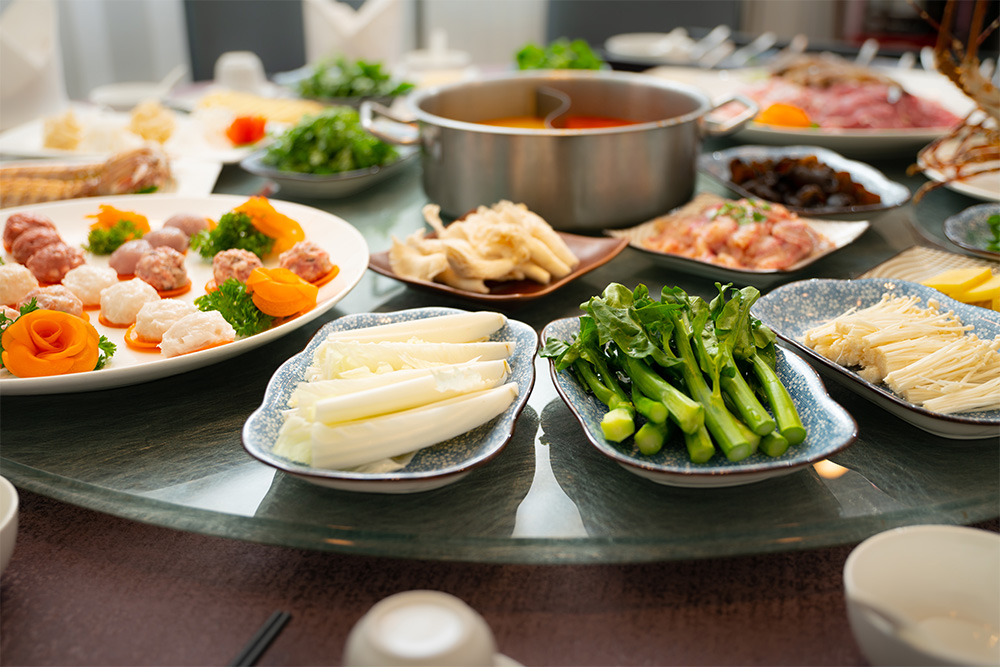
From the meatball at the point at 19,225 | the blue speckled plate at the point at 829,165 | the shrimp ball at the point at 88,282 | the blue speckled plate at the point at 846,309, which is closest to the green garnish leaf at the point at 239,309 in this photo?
the shrimp ball at the point at 88,282

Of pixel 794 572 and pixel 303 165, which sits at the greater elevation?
pixel 303 165

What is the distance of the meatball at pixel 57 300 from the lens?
1172mm

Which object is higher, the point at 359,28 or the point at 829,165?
the point at 359,28

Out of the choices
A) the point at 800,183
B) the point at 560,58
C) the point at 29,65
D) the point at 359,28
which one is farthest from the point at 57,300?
the point at 359,28

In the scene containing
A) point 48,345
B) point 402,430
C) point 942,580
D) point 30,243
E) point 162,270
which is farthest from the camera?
point 30,243

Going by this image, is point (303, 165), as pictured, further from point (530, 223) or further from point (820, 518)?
point (820, 518)

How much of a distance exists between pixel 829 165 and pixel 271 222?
1.36 metres

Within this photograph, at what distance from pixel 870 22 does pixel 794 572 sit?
6500mm

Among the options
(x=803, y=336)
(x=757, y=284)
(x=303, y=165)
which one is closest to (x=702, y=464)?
(x=803, y=336)

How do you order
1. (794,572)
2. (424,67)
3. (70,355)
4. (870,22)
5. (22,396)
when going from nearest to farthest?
(794,572), (70,355), (22,396), (424,67), (870,22)

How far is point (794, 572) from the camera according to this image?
0.88 metres

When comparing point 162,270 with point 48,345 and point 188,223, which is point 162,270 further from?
point 48,345

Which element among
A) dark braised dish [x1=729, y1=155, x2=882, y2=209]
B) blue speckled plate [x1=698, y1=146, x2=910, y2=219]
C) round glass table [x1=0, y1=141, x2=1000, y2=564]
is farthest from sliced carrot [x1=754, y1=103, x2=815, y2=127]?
round glass table [x1=0, y1=141, x2=1000, y2=564]

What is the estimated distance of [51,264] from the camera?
138cm
